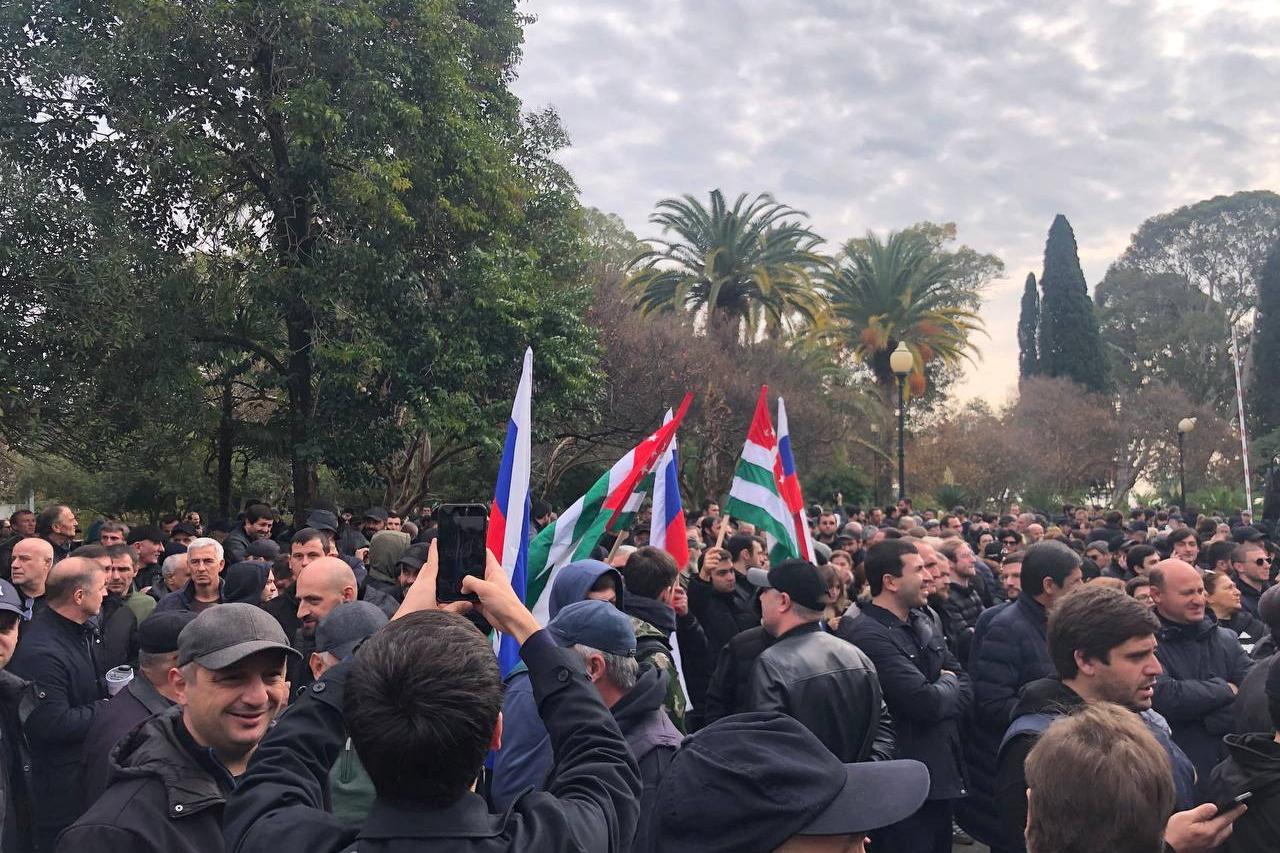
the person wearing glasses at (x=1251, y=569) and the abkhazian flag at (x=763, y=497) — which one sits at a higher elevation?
the abkhazian flag at (x=763, y=497)

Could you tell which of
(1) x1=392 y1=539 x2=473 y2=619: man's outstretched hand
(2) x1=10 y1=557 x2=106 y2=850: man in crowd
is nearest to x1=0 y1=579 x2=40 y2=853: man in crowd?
(2) x1=10 y1=557 x2=106 y2=850: man in crowd

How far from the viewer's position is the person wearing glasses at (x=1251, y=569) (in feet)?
25.0

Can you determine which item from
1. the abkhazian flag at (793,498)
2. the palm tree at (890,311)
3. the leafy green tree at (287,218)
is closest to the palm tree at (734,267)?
the palm tree at (890,311)

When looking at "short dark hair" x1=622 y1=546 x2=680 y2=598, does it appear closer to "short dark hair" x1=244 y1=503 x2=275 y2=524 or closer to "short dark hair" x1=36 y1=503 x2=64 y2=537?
"short dark hair" x1=36 y1=503 x2=64 y2=537

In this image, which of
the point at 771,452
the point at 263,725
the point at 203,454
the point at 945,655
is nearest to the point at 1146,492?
the point at 203,454

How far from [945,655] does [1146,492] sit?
38816 millimetres

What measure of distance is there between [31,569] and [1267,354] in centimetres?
4873

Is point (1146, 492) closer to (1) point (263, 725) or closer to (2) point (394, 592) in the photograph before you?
(2) point (394, 592)

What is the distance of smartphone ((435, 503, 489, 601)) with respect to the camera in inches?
101

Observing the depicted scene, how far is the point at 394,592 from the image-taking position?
7.23 m

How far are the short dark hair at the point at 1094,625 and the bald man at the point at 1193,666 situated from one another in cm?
157

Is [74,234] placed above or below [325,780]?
above

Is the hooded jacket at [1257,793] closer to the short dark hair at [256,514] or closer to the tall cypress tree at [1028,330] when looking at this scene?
the short dark hair at [256,514]

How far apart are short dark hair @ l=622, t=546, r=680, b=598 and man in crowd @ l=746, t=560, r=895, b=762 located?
2.48 feet
